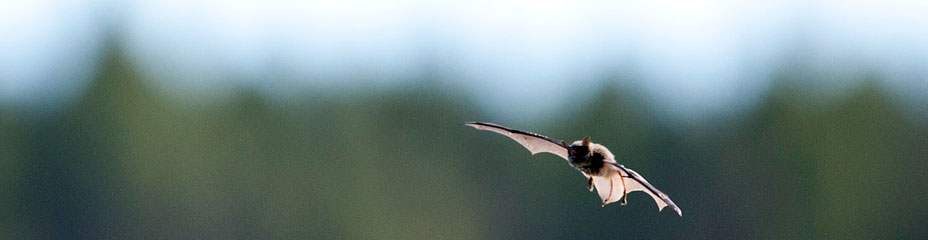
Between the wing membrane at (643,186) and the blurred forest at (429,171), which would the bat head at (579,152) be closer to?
the wing membrane at (643,186)

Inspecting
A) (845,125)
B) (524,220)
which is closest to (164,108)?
(524,220)

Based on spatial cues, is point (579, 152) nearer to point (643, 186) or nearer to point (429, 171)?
point (643, 186)

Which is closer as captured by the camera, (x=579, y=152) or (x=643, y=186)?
(x=579, y=152)

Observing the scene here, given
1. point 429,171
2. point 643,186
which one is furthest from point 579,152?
point 429,171

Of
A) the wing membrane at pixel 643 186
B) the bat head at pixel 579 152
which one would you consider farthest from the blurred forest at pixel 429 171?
the bat head at pixel 579 152

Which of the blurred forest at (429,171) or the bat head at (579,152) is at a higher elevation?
the bat head at (579,152)

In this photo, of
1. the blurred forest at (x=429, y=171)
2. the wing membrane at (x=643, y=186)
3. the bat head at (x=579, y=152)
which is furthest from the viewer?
the blurred forest at (x=429, y=171)

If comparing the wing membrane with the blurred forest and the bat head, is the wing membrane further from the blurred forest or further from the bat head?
the blurred forest

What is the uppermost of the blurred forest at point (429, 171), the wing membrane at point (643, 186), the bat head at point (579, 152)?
the bat head at point (579, 152)

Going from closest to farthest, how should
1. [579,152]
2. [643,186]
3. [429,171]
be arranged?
1. [579,152]
2. [643,186]
3. [429,171]
